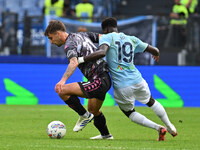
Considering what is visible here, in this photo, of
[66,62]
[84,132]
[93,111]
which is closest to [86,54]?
[93,111]

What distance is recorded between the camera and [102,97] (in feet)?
25.5

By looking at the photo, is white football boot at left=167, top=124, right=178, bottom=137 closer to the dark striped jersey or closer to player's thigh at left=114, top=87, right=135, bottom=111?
player's thigh at left=114, top=87, right=135, bottom=111

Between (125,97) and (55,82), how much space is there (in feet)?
26.3

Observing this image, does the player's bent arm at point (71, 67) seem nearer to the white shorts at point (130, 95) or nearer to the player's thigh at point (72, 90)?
the player's thigh at point (72, 90)

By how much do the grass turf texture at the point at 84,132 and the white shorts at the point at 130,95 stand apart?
0.53 meters

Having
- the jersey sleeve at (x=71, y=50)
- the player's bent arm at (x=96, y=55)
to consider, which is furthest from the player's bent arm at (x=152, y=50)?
the jersey sleeve at (x=71, y=50)

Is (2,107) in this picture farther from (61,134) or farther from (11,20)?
(61,134)

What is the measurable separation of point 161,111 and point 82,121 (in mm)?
1207

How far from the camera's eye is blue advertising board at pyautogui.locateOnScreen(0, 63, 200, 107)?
15411 millimetres

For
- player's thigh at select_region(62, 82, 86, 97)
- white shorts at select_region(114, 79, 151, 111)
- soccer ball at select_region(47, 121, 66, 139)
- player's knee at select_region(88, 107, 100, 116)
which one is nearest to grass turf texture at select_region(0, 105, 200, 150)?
soccer ball at select_region(47, 121, 66, 139)

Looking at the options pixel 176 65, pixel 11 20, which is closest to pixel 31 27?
pixel 11 20

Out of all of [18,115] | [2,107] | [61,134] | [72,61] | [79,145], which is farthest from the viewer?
[2,107]

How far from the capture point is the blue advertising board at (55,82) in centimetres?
1541

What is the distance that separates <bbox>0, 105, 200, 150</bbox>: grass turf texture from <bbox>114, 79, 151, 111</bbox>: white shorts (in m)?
0.53
